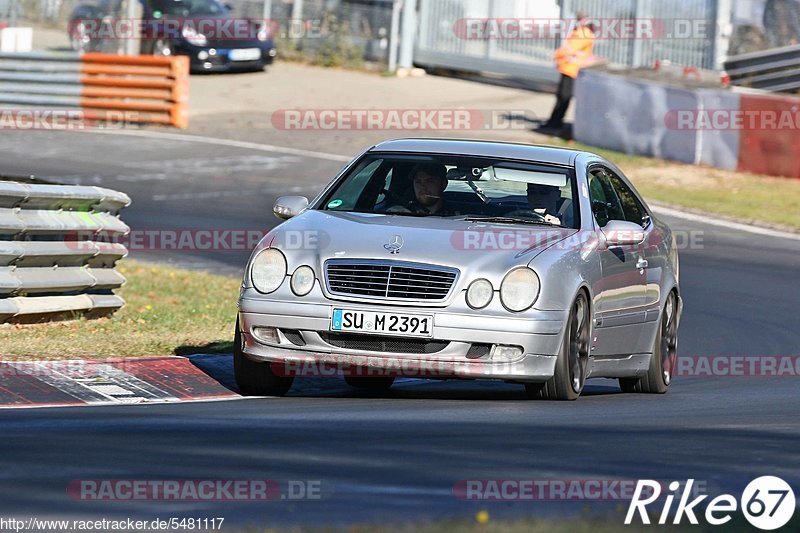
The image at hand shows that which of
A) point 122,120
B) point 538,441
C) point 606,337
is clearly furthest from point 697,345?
point 122,120

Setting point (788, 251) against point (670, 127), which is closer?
point (788, 251)

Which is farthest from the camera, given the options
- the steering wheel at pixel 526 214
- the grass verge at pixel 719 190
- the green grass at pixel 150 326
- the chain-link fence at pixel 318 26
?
the chain-link fence at pixel 318 26

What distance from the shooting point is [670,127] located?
82.6 feet

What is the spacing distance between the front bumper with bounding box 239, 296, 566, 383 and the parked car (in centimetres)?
2488

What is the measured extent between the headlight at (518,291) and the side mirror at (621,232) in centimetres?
110

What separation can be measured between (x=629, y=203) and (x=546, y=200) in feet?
4.07

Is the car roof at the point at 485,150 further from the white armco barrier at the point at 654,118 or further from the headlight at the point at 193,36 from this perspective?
the headlight at the point at 193,36

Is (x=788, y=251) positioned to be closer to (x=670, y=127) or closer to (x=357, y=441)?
(x=670, y=127)

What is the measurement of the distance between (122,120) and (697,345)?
17294 millimetres

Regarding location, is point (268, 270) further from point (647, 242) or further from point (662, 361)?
point (662, 361)

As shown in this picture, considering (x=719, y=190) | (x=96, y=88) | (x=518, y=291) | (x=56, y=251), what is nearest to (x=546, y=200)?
(x=518, y=291)

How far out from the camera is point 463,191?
9.89 meters

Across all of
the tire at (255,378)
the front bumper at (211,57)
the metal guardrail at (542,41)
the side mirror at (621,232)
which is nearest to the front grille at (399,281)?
the tire at (255,378)

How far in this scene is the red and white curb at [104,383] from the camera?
9.02 meters
